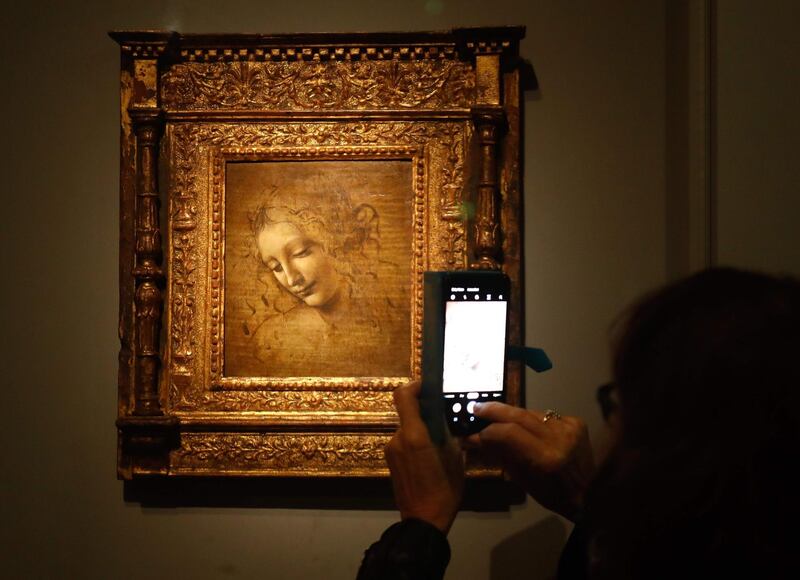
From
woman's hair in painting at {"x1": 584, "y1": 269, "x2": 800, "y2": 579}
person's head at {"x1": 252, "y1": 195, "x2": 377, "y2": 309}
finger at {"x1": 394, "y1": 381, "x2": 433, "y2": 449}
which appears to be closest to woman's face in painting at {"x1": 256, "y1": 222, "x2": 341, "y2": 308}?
person's head at {"x1": 252, "y1": 195, "x2": 377, "y2": 309}

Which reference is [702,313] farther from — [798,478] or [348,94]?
[348,94]

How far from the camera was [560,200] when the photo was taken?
1.58 meters

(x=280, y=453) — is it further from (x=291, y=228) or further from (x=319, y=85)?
(x=319, y=85)

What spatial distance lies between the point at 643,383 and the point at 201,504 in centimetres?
122

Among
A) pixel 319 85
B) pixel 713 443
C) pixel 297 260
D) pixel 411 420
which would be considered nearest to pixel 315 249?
pixel 297 260

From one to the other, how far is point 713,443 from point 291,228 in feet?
3.68

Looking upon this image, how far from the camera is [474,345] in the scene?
1103 mm

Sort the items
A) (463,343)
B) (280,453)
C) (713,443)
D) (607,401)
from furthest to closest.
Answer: (280,453)
(463,343)
(607,401)
(713,443)

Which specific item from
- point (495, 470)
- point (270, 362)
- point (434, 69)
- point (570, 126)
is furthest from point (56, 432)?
point (570, 126)

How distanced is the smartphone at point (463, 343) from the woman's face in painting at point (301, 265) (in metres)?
0.52

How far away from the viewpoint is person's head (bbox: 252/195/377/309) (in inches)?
61.6

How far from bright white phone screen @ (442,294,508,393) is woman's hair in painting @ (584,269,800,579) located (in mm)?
458

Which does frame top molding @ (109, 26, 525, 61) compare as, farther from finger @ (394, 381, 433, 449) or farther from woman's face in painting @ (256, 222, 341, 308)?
finger @ (394, 381, 433, 449)

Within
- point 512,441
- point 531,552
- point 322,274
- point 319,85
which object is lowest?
point 531,552
